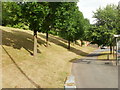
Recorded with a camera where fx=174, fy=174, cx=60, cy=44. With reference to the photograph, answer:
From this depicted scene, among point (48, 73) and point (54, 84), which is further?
point (48, 73)

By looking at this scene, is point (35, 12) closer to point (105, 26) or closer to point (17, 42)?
point (17, 42)

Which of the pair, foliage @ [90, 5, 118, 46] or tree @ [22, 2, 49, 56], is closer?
tree @ [22, 2, 49, 56]

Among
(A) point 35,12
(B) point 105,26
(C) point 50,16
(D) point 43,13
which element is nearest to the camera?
(A) point 35,12

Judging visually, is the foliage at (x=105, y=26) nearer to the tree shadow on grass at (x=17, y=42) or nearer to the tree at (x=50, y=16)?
the tree shadow on grass at (x=17, y=42)

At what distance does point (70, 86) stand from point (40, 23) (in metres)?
12.0

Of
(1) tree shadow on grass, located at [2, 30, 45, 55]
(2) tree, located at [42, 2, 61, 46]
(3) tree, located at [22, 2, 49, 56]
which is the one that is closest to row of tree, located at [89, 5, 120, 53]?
(1) tree shadow on grass, located at [2, 30, 45, 55]

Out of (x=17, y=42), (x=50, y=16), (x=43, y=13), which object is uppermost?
(x=43, y=13)

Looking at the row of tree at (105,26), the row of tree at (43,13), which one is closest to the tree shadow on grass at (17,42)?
the row of tree at (43,13)

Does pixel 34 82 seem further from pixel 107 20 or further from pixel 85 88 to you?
pixel 107 20

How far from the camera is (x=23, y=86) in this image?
13.1 metres

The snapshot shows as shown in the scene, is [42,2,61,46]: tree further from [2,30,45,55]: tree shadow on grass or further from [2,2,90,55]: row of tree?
[2,30,45,55]: tree shadow on grass

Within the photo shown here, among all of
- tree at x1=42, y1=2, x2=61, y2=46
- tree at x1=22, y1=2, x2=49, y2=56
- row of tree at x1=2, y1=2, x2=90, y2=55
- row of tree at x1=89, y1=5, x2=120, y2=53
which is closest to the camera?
tree at x1=22, y1=2, x2=49, y2=56

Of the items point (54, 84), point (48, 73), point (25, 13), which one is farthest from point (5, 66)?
point (25, 13)

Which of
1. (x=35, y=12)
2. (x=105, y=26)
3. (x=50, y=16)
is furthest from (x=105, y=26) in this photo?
(x=35, y=12)
